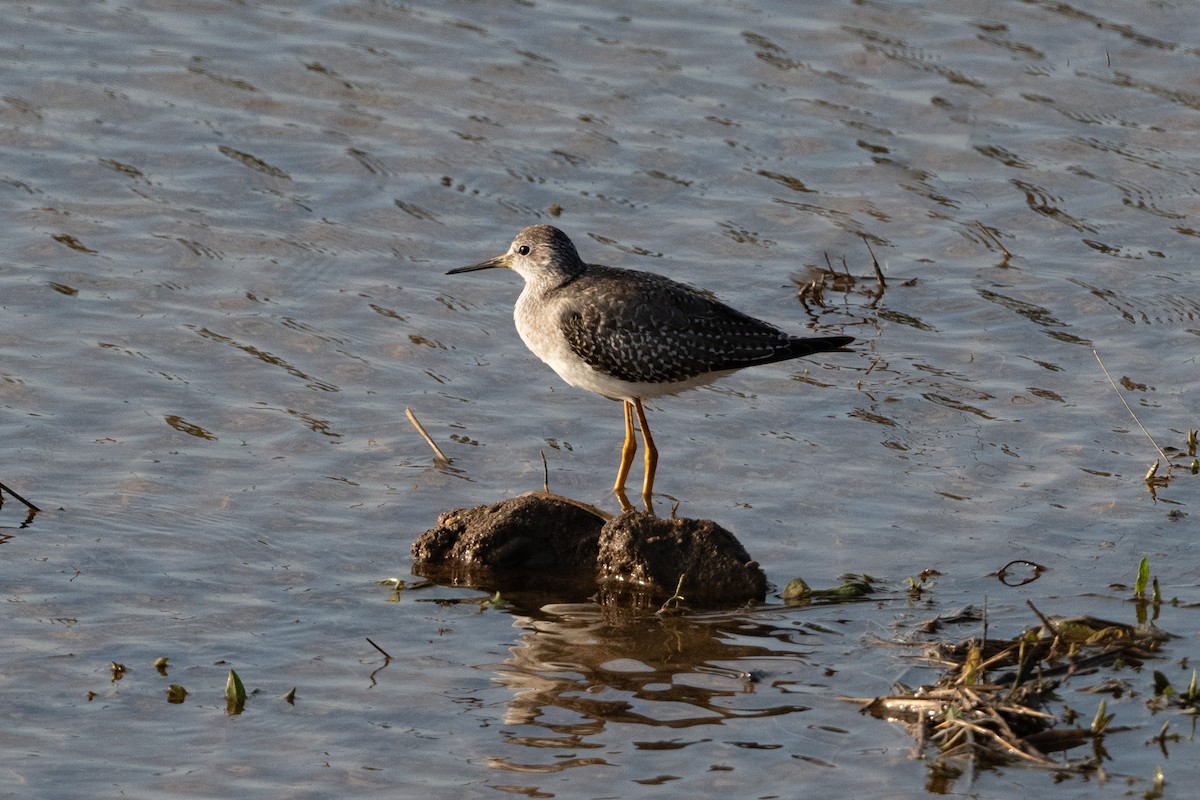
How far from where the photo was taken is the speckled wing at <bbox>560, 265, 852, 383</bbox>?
9.76 metres

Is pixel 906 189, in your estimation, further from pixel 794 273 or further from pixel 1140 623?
pixel 1140 623

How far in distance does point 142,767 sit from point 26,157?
7902 millimetres

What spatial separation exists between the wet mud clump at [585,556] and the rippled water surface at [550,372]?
0.73 ft

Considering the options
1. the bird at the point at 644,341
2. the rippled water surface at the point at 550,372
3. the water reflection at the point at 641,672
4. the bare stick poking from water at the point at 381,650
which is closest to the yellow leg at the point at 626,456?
the bird at the point at 644,341

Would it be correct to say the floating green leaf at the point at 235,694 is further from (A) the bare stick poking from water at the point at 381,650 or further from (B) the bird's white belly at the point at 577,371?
(B) the bird's white belly at the point at 577,371

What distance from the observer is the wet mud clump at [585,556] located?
859 cm

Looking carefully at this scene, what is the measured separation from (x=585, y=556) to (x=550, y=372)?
111 inches

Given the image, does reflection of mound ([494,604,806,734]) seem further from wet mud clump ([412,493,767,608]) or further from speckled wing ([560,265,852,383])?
speckled wing ([560,265,852,383])

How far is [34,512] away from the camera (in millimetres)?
9312

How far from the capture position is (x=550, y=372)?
11609 millimetres

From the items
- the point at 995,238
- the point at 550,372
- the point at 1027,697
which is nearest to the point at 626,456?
the point at 550,372

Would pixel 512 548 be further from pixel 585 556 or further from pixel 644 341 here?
pixel 644 341

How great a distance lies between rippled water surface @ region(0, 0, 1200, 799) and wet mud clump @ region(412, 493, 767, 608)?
22cm

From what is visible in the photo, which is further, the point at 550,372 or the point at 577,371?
the point at 550,372
